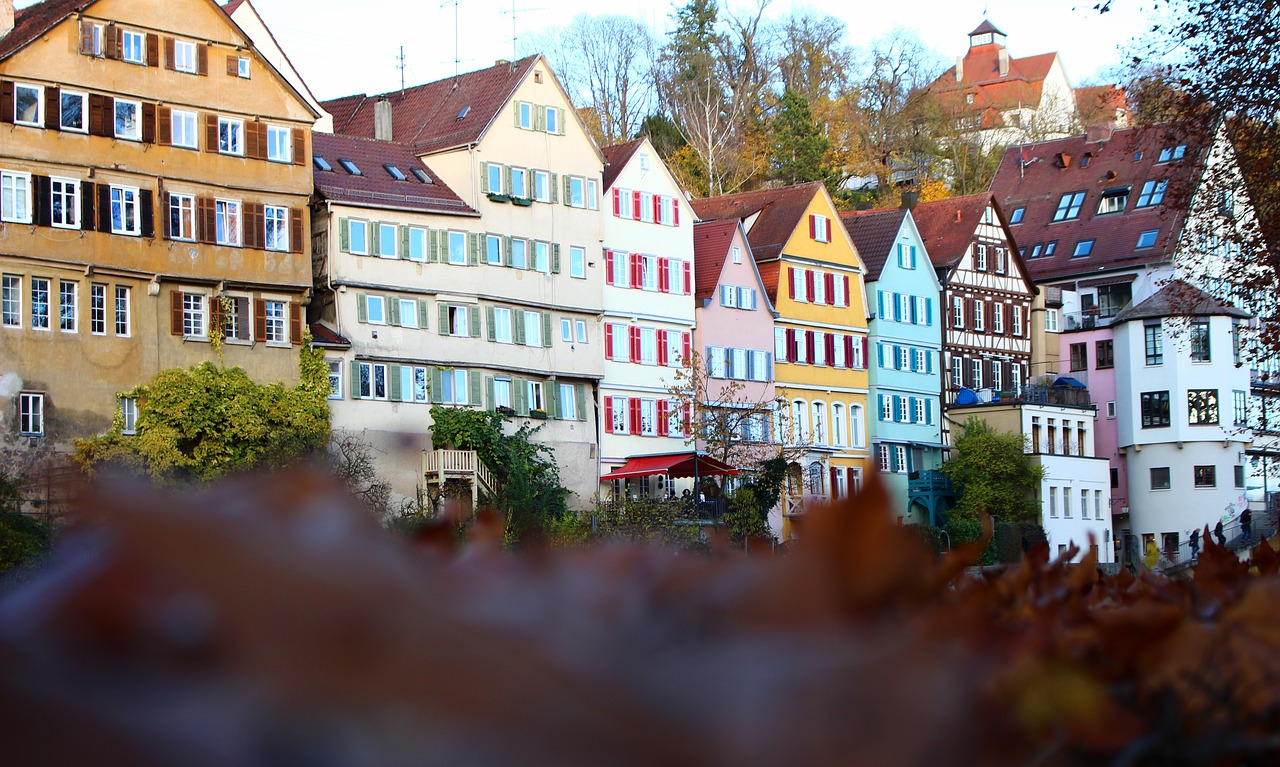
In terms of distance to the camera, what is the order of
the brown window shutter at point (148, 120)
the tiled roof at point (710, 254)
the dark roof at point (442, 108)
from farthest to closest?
the tiled roof at point (710, 254) → the dark roof at point (442, 108) → the brown window shutter at point (148, 120)

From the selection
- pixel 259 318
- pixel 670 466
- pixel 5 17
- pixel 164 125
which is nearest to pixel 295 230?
pixel 259 318

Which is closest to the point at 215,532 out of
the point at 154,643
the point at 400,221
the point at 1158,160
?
the point at 154,643

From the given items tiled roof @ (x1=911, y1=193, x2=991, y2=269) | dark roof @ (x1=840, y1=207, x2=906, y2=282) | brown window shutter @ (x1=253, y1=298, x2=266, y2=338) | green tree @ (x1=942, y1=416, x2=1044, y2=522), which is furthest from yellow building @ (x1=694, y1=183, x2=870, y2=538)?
brown window shutter @ (x1=253, y1=298, x2=266, y2=338)

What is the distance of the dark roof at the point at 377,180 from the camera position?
48594 mm

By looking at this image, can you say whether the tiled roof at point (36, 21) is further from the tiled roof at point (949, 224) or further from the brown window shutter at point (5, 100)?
the tiled roof at point (949, 224)

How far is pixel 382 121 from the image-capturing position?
55719mm

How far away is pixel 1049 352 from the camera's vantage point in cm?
7388

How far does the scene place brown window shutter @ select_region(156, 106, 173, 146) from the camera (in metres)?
43.6

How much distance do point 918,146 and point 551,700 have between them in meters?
88.8

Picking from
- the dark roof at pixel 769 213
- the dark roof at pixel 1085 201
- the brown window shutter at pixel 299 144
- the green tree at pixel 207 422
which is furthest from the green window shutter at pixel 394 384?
the dark roof at pixel 1085 201

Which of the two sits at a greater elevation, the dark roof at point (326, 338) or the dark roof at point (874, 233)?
the dark roof at point (874, 233)

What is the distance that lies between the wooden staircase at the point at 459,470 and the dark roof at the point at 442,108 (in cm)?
995

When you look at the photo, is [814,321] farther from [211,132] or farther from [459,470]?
[211,132]

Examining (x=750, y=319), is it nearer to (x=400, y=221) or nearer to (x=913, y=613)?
(x=400, y=221)
